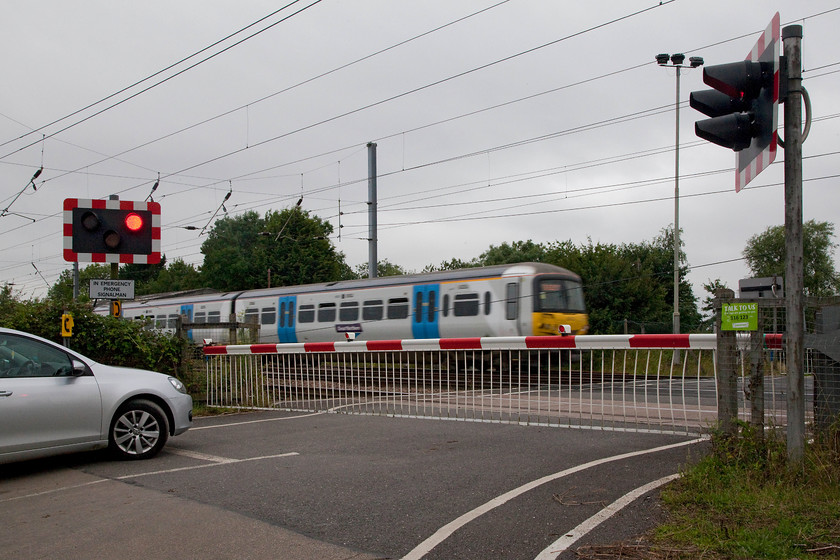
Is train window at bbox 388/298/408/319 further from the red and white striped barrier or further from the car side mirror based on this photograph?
the car side mirror

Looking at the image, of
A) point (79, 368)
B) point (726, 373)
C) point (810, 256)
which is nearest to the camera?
point (726, 373)

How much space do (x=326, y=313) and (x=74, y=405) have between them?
1768cm

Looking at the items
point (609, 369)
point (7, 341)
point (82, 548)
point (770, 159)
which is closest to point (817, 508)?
point (770, 159)

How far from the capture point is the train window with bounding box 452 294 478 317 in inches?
803

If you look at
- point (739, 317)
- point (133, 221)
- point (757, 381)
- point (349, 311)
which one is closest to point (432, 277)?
point (349, 311)

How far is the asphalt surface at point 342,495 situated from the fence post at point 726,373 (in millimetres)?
549

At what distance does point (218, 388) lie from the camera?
11531 millimetres

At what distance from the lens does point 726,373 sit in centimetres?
581

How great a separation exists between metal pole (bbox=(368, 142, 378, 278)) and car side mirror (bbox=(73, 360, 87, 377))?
61.2 ft

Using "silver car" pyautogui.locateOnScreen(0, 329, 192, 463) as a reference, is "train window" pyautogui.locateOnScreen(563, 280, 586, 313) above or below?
above

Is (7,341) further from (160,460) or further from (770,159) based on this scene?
(770,159)

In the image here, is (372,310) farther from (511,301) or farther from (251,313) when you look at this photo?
(251,313)

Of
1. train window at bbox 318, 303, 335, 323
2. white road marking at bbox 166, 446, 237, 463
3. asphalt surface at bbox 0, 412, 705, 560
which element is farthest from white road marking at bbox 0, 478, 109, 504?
train window at bbox 318, 303, 335, 323

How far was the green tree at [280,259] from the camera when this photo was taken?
58.7 m
